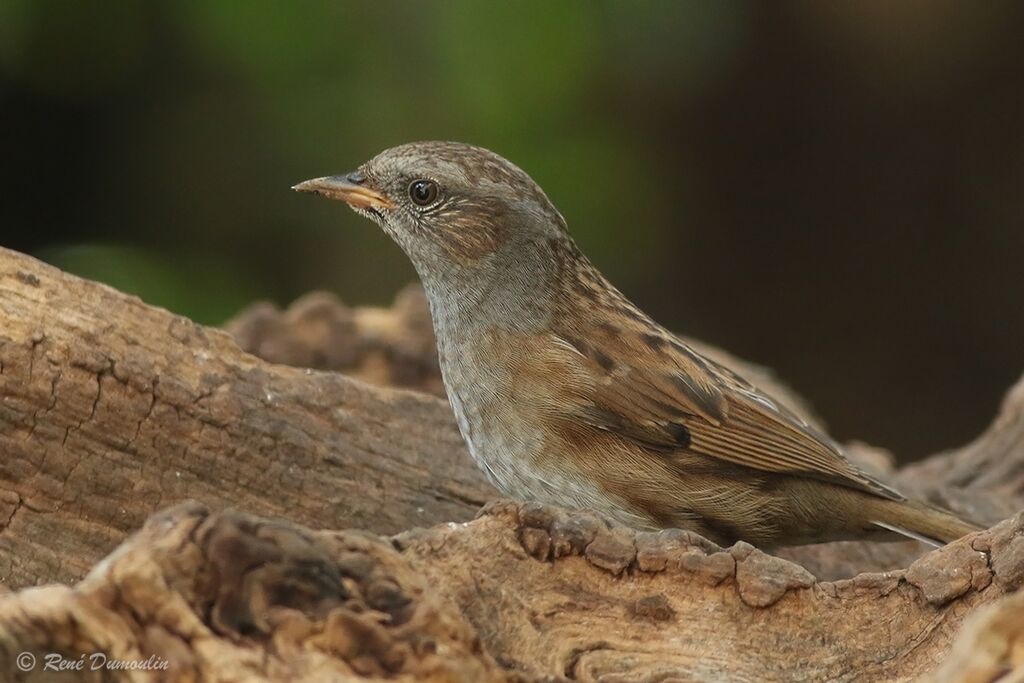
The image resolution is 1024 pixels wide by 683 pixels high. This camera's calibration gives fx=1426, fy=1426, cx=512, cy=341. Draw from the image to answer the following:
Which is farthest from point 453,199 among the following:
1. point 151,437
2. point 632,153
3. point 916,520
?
point 632,153

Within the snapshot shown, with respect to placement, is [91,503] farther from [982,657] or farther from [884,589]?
[982,657]

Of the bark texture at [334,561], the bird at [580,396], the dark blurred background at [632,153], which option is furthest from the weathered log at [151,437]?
A: the dark blurred background at [632,153]

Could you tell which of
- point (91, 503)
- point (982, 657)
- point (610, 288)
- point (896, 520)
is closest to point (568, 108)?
point (610, 288)

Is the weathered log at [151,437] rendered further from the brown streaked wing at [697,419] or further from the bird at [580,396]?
the brown streaked wing at [697,419]

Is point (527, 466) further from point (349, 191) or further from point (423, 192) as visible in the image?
point (349, 191)

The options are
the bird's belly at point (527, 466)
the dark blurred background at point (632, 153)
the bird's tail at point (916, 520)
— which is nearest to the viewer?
the bird's belly at point (527, 466)
